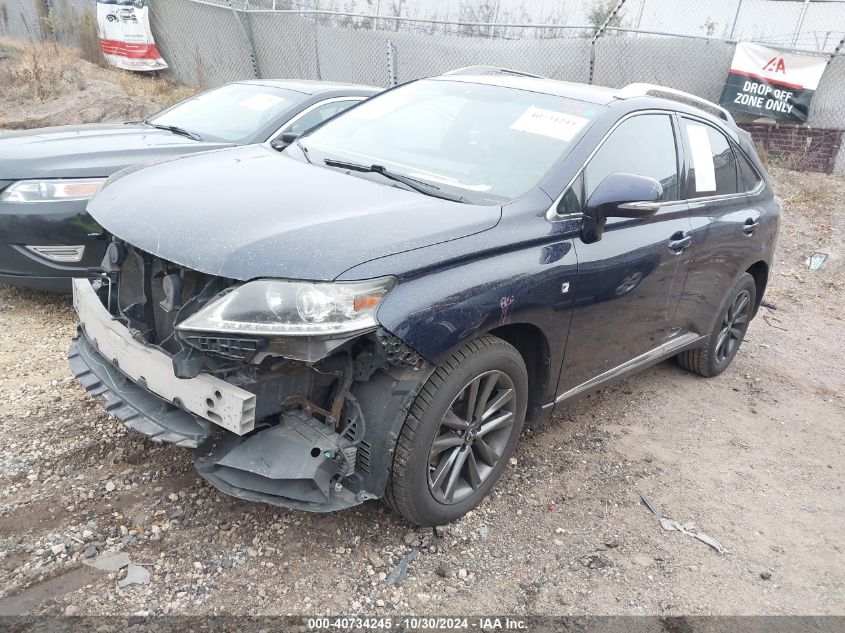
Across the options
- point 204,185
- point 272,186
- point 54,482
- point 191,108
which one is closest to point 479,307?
point 272,186

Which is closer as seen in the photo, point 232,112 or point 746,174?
point 746,174

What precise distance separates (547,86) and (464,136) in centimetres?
65

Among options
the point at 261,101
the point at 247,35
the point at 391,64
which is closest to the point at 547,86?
the point at 261,101

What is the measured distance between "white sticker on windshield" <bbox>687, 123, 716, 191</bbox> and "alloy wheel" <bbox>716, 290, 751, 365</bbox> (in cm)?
103

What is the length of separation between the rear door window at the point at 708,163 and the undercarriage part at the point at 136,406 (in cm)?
286

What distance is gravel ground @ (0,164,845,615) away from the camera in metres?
2.46

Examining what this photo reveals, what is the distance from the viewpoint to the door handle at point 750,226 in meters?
4.21

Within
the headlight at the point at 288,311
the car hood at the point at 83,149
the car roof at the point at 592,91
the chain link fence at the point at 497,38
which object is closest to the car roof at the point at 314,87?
the car hood at the point at 83,149

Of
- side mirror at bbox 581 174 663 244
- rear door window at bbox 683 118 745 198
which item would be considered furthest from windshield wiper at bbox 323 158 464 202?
rear door window at bbox 683 118 745 198

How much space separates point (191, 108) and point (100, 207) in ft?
11.0

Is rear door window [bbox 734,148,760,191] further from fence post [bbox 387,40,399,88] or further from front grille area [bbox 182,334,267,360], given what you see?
fence post [bbox 387,40,399,88]

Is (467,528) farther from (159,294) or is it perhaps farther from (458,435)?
(159,294)

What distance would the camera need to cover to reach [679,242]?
3566mm

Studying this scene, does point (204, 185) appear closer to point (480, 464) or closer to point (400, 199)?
point (400, 199)
